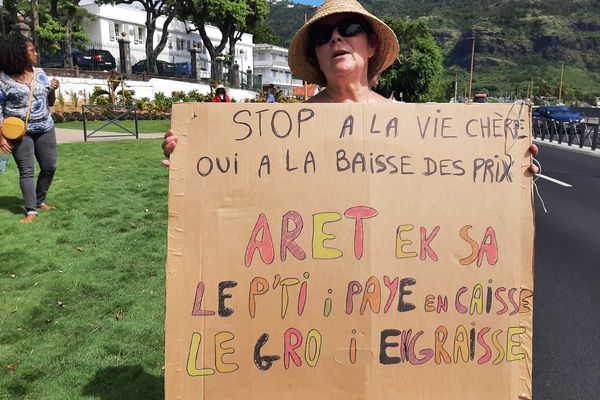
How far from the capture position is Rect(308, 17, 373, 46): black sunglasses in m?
2.15

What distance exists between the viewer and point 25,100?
4727 mm

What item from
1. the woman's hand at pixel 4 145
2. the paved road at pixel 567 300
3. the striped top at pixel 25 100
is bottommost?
the paved road at pixel 567 300

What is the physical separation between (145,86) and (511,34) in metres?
144

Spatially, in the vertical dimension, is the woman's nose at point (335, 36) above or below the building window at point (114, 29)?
below

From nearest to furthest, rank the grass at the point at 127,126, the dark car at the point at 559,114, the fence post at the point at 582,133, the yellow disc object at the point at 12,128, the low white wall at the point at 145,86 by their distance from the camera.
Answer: the yellow disc object at the point at 12,128
the grass at the point at 127,126
the fence post at the point at 582,133
the low white wall at the point at 145,86
the dark car at the point at 559,114

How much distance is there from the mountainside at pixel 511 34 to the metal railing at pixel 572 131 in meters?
94.8

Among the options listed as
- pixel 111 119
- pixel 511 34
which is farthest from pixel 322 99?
pixel 511 34

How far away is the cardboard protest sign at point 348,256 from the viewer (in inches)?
68.9

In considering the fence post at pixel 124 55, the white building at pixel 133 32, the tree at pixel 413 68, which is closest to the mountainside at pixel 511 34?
the tree at pixel 413 68

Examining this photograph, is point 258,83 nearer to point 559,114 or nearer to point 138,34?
point 138,34

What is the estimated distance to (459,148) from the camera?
1.81 meters

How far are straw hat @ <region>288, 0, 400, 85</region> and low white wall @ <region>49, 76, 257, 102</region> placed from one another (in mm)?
18209

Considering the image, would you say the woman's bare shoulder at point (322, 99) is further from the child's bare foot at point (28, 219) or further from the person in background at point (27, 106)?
the child's bare foot at point (28, 219)

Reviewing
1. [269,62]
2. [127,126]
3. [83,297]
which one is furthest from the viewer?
[269,62]
